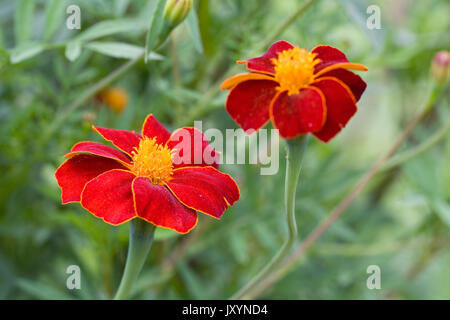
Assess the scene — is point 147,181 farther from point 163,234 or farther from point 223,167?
point 223,167

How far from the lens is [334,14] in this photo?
→ 17.9 inches

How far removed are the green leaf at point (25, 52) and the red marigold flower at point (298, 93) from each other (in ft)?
0.44

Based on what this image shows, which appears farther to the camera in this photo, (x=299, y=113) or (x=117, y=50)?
(x=117, y=50)

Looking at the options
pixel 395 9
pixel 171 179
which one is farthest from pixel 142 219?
pixel 395 9

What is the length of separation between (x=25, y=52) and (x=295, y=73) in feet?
0.54

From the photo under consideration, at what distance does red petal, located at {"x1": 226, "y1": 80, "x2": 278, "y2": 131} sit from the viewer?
0.23m

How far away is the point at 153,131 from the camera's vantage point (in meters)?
0.27

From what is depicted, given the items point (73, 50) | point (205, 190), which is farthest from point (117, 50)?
point (205, 190)

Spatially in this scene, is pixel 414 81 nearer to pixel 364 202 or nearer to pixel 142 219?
pixel 364 202

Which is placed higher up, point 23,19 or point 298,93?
point 23,19

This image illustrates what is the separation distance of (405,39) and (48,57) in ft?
1.06

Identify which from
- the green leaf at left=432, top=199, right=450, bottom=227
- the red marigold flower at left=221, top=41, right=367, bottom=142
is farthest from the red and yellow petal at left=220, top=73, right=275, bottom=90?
the green leaf at left=432, top=199, right=450, bottom=227

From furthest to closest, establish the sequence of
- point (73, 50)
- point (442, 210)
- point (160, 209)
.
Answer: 1. point (442, 210)
2. point (73, 50)
3. point (160, 209)

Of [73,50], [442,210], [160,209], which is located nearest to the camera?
[160,209]
